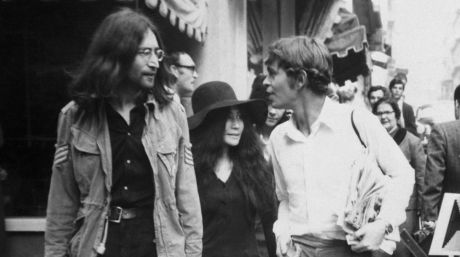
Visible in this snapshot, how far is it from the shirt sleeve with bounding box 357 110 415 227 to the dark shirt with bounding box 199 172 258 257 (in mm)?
1451

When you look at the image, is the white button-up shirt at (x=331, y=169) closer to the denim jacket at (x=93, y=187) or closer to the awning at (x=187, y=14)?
the denim jacket at (x=93, y=187)

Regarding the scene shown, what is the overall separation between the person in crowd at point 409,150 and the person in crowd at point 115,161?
4.34 metres


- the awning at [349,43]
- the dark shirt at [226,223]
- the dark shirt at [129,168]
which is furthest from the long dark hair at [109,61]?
the awning at [349,43]

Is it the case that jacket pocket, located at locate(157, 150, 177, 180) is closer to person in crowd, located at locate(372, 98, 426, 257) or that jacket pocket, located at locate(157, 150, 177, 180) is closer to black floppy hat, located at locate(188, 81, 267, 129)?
black floppy hat, located at locate(188, 81, 267, 129)

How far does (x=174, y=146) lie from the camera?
3.62 metres

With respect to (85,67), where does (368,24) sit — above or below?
above

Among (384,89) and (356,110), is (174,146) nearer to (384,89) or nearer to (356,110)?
(356,110)

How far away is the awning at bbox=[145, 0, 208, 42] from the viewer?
6457 millimetres

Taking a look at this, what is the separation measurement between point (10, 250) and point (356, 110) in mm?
4779

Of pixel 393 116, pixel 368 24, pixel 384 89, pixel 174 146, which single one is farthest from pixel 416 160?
pixel 368 24

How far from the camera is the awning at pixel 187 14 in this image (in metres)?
6.46

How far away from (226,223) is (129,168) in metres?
1.55

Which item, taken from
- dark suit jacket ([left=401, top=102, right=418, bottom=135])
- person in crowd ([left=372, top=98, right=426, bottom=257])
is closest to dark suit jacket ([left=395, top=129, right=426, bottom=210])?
person in crowd ([left=372, top=98, right=426, bottom=257])

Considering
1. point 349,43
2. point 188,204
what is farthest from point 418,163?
point 349,43
